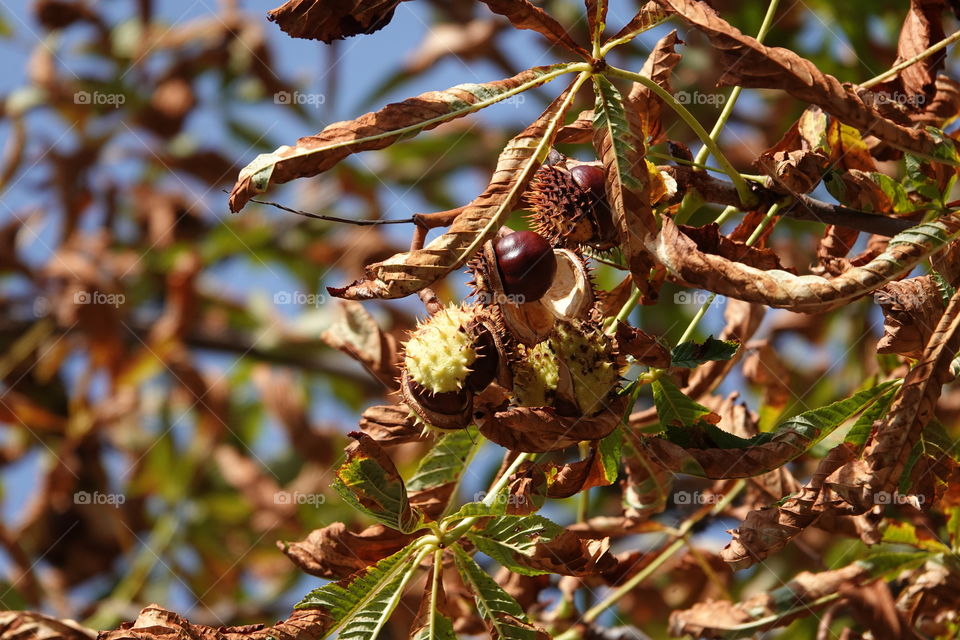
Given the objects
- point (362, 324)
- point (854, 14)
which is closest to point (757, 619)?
point (362, 324)

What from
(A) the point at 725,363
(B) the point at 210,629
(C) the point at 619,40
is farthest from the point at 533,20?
(B) the point at 210,629

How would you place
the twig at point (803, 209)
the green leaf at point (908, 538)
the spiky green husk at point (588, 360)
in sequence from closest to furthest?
the spiky green husk at point (588, 360) < the twig at point (803, 209) < the green leaf at point (908, 538)

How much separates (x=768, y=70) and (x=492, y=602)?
2.79 ft

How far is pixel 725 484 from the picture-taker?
2.18m

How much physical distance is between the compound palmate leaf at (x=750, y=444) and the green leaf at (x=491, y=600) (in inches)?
12.3

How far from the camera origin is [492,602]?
1.52m

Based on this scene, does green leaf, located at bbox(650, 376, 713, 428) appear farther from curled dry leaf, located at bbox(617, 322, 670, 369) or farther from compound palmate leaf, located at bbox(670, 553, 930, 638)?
compound palmate leaf, located at bbox(670, 553, 930, 638)

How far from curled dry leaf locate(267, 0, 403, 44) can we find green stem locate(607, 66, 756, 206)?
323 mm

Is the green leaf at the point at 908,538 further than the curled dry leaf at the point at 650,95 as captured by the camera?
Yes

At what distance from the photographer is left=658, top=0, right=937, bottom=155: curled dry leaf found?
123 centimetres

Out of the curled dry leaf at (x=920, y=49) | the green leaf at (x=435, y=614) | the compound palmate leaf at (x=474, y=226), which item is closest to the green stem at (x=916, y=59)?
the curled dry leaf at (x=920, y=49)

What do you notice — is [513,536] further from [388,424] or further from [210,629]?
[210,629]

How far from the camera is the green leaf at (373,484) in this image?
4.72 feet

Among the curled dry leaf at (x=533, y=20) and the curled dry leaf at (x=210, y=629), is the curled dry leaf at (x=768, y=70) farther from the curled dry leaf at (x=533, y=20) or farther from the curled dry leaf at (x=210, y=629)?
A: the curled dry leaf at (x=210, y=629)
